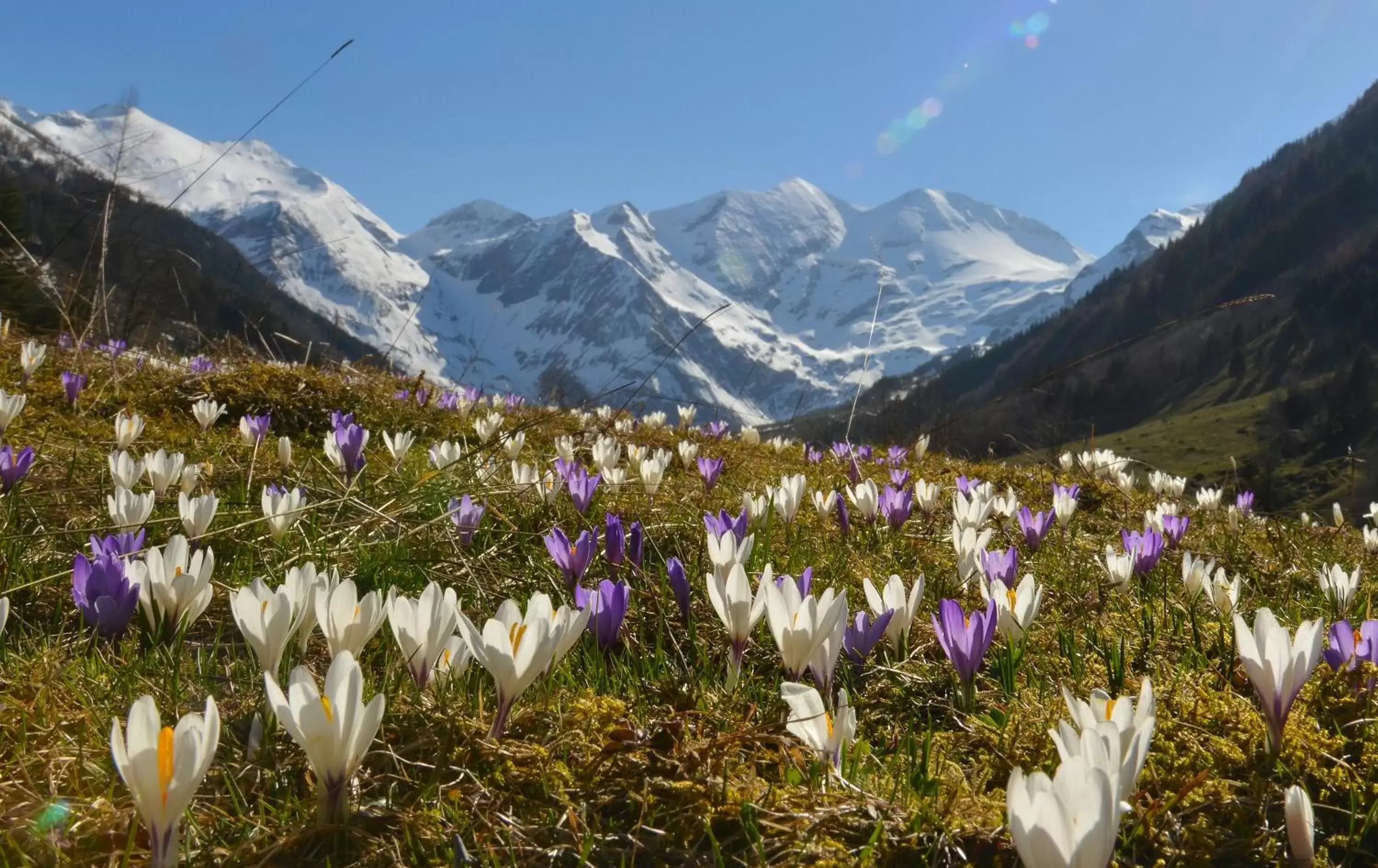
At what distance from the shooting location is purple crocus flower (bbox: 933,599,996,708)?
67.9 inches

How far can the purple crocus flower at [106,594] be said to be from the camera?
70.3 inches

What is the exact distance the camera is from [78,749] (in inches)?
55.5

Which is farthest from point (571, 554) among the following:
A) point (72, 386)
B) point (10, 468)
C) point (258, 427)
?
point (72, 386)

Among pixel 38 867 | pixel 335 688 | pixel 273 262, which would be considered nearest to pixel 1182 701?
pixel 335 688

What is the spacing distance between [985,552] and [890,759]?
1073 millimetres

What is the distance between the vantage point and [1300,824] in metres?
1.14

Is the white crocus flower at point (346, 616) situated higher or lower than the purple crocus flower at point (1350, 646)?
higher

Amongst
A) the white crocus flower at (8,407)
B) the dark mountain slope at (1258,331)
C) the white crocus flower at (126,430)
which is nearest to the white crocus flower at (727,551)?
the white crocus flower at (126,430)

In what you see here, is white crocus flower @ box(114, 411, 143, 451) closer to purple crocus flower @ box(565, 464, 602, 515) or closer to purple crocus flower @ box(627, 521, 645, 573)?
purple crocus flower @ box(565, 464, 602, 515)

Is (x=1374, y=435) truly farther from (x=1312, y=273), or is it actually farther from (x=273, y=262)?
(x=273, y=262)

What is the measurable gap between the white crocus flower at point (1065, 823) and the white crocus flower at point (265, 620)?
132 centimetres

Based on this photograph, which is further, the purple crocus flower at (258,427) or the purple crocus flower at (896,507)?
the purple crocus flower at (258,427)

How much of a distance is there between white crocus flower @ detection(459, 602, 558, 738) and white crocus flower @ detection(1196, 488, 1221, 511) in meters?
5.67

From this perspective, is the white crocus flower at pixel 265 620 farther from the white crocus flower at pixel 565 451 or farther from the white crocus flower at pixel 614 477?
the white crocus flower at pixel 565 451
